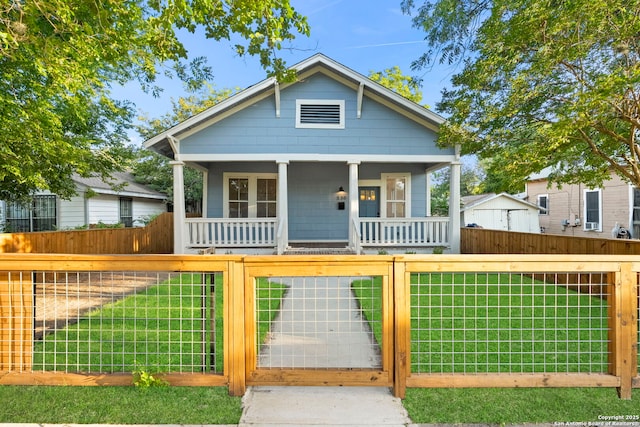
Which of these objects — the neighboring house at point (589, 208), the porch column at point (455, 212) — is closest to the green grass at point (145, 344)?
the porch column at point (455, 212)

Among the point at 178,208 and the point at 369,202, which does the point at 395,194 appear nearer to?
the point at 369,202

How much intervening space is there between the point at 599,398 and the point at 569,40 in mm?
4418

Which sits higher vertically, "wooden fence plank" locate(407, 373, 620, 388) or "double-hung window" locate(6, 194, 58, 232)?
"double-hung window" locate(6, 194, 58, 232)

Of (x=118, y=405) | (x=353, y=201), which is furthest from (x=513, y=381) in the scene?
(x=353, y=201)

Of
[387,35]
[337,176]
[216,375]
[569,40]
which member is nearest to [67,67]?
[216,375]

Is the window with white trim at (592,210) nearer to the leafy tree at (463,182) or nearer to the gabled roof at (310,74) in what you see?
the leafy tree at (463,182)

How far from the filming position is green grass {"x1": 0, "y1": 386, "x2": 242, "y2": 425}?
2.29 meters

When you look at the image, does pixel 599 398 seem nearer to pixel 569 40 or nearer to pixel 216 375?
pixel 216 375

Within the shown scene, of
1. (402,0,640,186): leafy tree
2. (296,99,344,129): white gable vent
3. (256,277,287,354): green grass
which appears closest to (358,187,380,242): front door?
(296,99,344,129): white gable vent

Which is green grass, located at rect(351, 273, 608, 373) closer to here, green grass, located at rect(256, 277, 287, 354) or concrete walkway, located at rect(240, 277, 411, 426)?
concrete walkway, located at rect(240, 277, 411, 426)

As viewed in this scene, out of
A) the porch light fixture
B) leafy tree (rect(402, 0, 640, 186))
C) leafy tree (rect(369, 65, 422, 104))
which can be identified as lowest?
the porch light fixture

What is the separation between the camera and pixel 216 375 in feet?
8.66

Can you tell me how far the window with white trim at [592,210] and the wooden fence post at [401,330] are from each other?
53.6 feet

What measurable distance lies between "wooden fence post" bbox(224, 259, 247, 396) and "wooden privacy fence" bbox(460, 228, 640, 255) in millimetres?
6147
